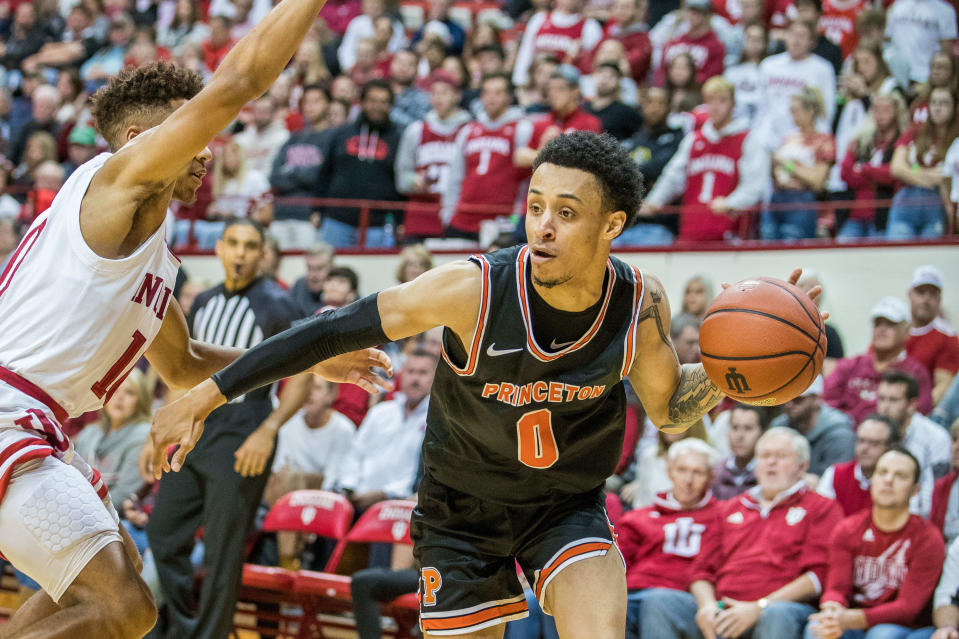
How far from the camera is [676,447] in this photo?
268 inches

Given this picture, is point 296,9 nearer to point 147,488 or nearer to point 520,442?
point 520,442

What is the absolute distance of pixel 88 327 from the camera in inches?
144

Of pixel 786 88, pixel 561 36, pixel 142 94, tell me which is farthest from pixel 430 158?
pixel 142 94

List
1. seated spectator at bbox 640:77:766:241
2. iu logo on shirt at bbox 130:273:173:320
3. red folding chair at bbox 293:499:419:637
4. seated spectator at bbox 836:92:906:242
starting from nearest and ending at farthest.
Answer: iu logo on shirt at bbox 130:273:173:320
red folding chair at bbox 293:499:419:637
seated spectator at bbox 836:92:906:242
seated spectator at bbox 640:77:766:241

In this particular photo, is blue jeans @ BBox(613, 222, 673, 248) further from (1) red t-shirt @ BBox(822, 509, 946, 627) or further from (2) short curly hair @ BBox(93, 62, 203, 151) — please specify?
(2) short curly hair @ BBox(93, 62, 203, 151)

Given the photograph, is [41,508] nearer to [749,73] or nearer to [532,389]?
[532,389]

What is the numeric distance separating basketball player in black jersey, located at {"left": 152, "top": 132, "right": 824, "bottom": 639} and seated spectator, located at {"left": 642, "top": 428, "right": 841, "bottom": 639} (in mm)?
2149

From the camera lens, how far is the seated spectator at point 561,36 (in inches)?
476

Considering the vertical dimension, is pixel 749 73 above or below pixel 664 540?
above

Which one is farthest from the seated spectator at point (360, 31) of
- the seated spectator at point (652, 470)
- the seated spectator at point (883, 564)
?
the seated spectator at point (883, 564)

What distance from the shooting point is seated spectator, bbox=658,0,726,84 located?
433 inches

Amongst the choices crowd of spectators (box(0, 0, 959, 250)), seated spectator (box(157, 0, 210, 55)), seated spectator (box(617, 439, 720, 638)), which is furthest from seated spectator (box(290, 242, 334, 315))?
seated spectator (box(157, 0, 210, 55))

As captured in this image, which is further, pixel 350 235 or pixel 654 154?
pixel 350 235

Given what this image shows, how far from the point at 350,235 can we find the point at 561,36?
3.23 meters
